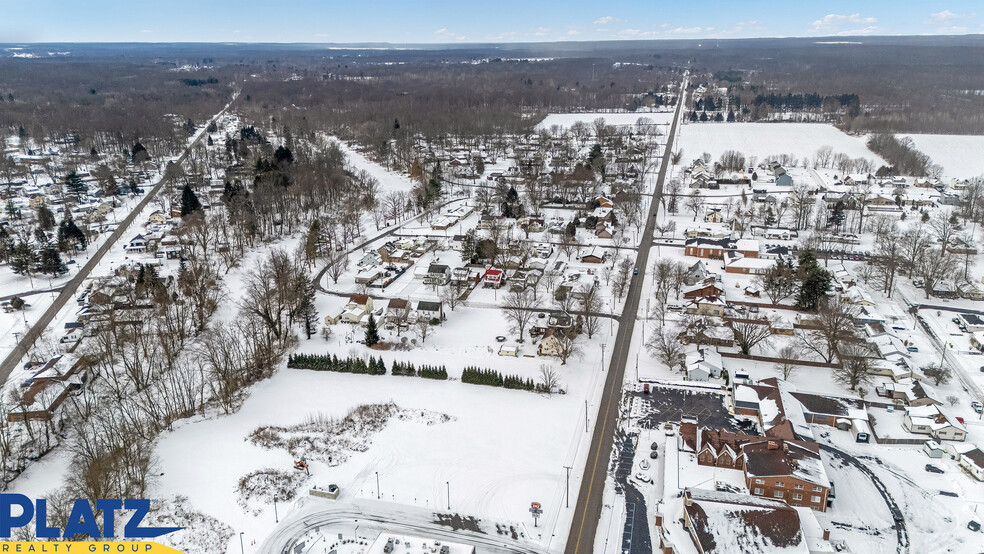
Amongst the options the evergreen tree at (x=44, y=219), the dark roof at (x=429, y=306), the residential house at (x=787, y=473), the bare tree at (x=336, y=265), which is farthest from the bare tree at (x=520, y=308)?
the evergreen tree at (x=44, y=219)

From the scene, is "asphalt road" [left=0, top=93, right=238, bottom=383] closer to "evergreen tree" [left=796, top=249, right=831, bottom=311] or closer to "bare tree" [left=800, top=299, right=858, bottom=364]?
"bare tree" [left=800, top=299, right=858, bottom=364]

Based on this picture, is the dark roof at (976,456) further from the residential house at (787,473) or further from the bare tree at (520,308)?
the bare tree at (520,308)

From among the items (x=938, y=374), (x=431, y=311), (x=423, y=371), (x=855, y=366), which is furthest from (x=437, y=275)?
(x=938, y=374)

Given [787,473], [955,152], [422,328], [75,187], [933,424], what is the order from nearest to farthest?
[787,473], [933,424], [422,328], [75,187], [955,152]

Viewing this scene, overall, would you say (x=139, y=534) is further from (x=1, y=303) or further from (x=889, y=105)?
(x=889, y=105)

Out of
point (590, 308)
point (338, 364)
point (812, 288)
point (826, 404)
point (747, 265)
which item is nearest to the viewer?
point (826, 404)

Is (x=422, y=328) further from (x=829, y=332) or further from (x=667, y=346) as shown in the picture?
(x=829, y=332)

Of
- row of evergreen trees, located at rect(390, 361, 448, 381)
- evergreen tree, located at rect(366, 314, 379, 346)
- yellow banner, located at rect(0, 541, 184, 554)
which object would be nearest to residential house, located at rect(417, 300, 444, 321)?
evergreen tree, located at rect(366, 314, 379, 346)

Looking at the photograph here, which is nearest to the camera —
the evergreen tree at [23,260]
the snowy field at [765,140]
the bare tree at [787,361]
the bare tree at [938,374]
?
the bare tree at [938,374]
